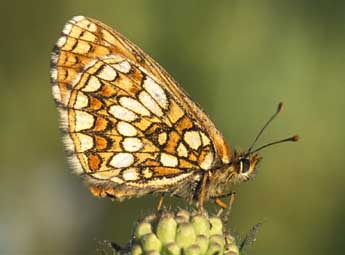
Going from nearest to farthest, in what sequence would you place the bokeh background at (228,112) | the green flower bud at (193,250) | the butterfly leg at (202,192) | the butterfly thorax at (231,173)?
the green flower bud at (193,250), the butterfly leg at (202,192), the butterfly thorax at (231,173), the bokeh background at (228,112)

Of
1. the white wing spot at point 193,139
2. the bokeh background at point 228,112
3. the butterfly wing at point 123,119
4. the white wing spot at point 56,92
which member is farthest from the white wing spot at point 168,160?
A: the bokeh background at point 228,112

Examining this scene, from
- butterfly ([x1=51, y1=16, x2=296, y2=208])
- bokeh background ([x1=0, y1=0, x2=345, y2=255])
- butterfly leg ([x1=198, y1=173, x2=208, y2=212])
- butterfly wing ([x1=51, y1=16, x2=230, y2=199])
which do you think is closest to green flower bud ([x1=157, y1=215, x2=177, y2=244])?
butterfly leg ([x1=198, y1=173, x2=208, y2=212])

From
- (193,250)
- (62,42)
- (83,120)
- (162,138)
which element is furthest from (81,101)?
(193,250)

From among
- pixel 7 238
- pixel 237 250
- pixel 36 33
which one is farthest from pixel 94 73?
pixel 36 33

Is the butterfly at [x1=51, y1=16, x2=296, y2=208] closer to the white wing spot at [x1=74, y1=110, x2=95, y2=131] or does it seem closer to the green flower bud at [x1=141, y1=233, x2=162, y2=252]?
the white wing spot at [x1=74, y1=110, x2=95, y2=131]

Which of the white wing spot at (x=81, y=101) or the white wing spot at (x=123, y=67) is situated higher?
the white wing spot at (x=123, y=67)

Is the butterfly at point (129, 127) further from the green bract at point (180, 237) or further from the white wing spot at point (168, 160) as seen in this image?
the green bract at point (180, 237)

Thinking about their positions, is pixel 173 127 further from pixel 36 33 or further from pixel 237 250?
pixel 36 33
